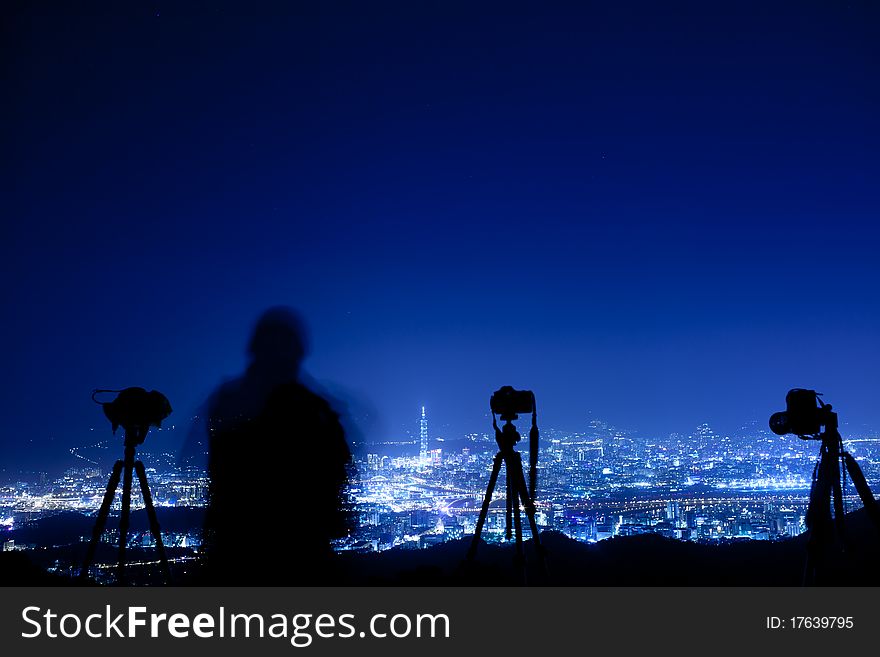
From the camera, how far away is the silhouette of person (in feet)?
14.5

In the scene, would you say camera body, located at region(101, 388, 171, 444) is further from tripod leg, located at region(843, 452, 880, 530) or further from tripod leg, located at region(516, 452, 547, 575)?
tripod leg, located at region(843, 452, 880, 530)

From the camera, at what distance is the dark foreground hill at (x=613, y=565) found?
13.7 feet

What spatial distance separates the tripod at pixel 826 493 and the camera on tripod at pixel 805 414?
33 millimetres

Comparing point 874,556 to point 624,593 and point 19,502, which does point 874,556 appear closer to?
point 624,593

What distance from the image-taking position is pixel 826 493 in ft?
12.2

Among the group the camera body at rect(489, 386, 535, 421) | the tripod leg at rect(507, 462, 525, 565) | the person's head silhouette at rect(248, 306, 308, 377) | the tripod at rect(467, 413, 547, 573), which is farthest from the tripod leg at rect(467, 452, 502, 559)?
the person's head silhouette at rect(248, 306, 308, 377)

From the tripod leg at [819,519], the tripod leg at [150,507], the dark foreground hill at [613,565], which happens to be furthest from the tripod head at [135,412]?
the tripod leg at [819,519]

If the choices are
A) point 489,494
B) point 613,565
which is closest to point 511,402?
point 489,494

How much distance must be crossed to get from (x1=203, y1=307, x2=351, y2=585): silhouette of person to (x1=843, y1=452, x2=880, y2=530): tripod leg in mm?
3829

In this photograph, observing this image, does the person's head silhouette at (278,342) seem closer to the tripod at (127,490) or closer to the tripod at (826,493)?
the tripod at (127,490)

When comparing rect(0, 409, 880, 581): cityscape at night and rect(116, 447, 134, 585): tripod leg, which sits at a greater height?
rect(116, 447, 134, 585): tripod leg

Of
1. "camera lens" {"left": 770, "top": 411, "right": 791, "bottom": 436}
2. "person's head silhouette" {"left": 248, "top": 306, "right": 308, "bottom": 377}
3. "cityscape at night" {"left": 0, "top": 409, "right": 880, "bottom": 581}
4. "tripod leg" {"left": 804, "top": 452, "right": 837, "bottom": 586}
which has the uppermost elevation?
"person's head silhouette" {"left": 248, "top": 306, "right": 308, "bottom": 377}

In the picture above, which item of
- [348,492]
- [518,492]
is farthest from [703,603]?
[348,492]

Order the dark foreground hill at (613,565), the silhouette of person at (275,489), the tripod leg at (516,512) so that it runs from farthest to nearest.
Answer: the silhouette of person at (275,489), the dark foreground hill at (613,565), the tripod leg at (516,512)
